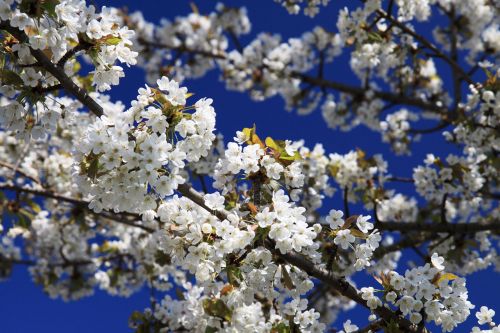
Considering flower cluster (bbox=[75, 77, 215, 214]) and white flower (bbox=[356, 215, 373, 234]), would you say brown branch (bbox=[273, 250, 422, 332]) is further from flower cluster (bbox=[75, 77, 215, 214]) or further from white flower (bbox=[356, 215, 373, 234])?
flower cluster (bbox=[75, 77, 215, 214])

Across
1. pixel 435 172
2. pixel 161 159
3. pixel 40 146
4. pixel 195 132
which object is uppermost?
pixel 40 146

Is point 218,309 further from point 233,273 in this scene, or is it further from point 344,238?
point 344,238

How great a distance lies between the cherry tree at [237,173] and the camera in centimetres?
347

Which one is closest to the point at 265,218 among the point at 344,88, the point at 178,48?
the point at 344,88

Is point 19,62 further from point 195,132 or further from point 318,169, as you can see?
point 318,169

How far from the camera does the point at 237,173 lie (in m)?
3.81

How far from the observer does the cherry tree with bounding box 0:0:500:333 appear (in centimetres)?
347

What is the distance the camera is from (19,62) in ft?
12.0

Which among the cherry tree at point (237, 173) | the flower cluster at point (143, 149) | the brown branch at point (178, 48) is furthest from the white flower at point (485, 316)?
the brown branch at point (178, 48)

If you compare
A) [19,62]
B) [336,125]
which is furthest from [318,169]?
[19,62]

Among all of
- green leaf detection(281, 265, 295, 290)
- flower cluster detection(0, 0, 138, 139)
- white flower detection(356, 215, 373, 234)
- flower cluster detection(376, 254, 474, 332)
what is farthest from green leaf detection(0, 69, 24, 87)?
flower cluster detection(376, 254, 474, 332)

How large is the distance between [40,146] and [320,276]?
5.89 m

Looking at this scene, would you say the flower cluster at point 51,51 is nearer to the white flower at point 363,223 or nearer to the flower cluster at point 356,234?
the flower cluster at point 356,234

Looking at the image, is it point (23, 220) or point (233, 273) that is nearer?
point (233, 273)
